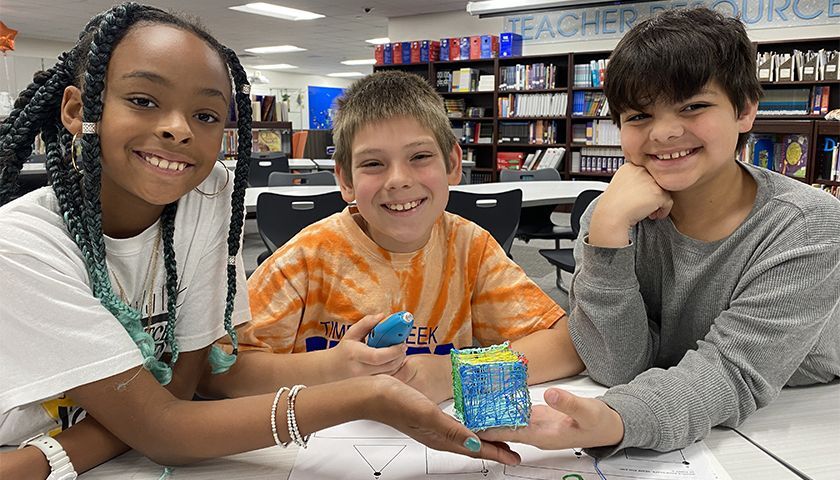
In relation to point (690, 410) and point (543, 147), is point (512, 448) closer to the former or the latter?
point (690, 410)

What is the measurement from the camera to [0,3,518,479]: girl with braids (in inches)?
28.8

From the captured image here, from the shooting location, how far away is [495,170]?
26.4 ft

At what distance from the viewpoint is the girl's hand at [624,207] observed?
1015 millimetres

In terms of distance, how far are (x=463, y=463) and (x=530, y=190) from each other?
3217 millimetres

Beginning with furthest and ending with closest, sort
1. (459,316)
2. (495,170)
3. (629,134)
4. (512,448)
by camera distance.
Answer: (495,170)
(459,316)
(629,134)
(512,448)

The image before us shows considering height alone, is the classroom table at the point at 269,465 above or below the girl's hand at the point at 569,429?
below

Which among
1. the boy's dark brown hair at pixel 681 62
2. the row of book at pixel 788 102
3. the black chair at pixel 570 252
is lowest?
the black chair at pixel 570 252

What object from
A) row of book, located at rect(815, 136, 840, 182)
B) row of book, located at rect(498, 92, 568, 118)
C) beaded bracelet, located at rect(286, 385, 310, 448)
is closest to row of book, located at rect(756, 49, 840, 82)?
row of book, located at rect(815, 136, 840, 182)

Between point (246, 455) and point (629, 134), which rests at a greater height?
point (629, 134)

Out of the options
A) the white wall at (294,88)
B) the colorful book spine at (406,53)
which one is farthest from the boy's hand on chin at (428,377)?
the white wall at (294,88)

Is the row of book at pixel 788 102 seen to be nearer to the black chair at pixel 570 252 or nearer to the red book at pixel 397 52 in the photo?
the black chair at pixel 570 252

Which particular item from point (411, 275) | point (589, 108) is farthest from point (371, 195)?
point (589, 108)

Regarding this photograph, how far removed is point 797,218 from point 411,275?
70 centimetres

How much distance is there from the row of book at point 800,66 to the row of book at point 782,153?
630 millimetres
